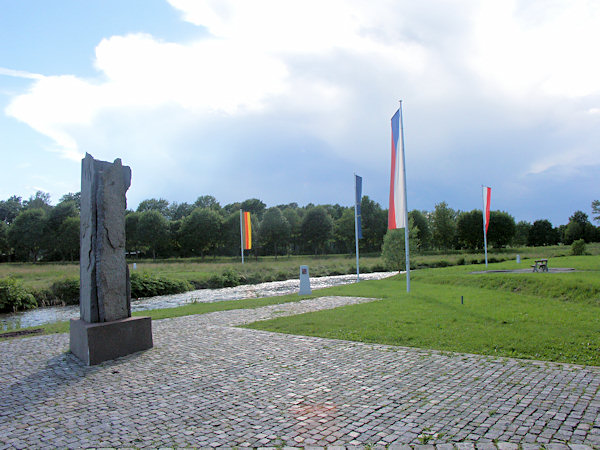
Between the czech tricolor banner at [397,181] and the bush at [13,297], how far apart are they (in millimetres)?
18129

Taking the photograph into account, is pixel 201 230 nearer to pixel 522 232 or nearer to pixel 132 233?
pixel 132 233

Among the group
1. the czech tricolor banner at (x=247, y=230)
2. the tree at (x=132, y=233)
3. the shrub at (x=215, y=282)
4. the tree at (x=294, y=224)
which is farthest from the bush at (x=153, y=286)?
the tree at (x=294, y=224)

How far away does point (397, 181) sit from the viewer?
16.7 m

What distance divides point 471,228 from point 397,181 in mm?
60364

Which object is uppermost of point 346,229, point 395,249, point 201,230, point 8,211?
point 8,211

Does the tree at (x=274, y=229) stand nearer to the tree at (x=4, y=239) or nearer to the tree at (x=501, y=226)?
the tree at (x=501, y=226)

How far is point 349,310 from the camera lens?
12562mm

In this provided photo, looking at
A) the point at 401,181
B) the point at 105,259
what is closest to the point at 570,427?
the point at 105,259

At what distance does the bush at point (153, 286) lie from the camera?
26.8 meters

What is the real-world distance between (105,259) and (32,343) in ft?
10.8

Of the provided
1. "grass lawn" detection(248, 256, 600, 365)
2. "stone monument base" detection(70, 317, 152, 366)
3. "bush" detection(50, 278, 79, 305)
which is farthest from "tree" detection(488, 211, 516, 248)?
"stone monument base" detection(70, 317, 152, 366)

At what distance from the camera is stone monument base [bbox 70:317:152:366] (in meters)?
7.48

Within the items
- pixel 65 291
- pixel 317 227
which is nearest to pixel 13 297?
pixel 65 291

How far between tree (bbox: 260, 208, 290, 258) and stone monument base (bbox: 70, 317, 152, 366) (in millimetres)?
62892
